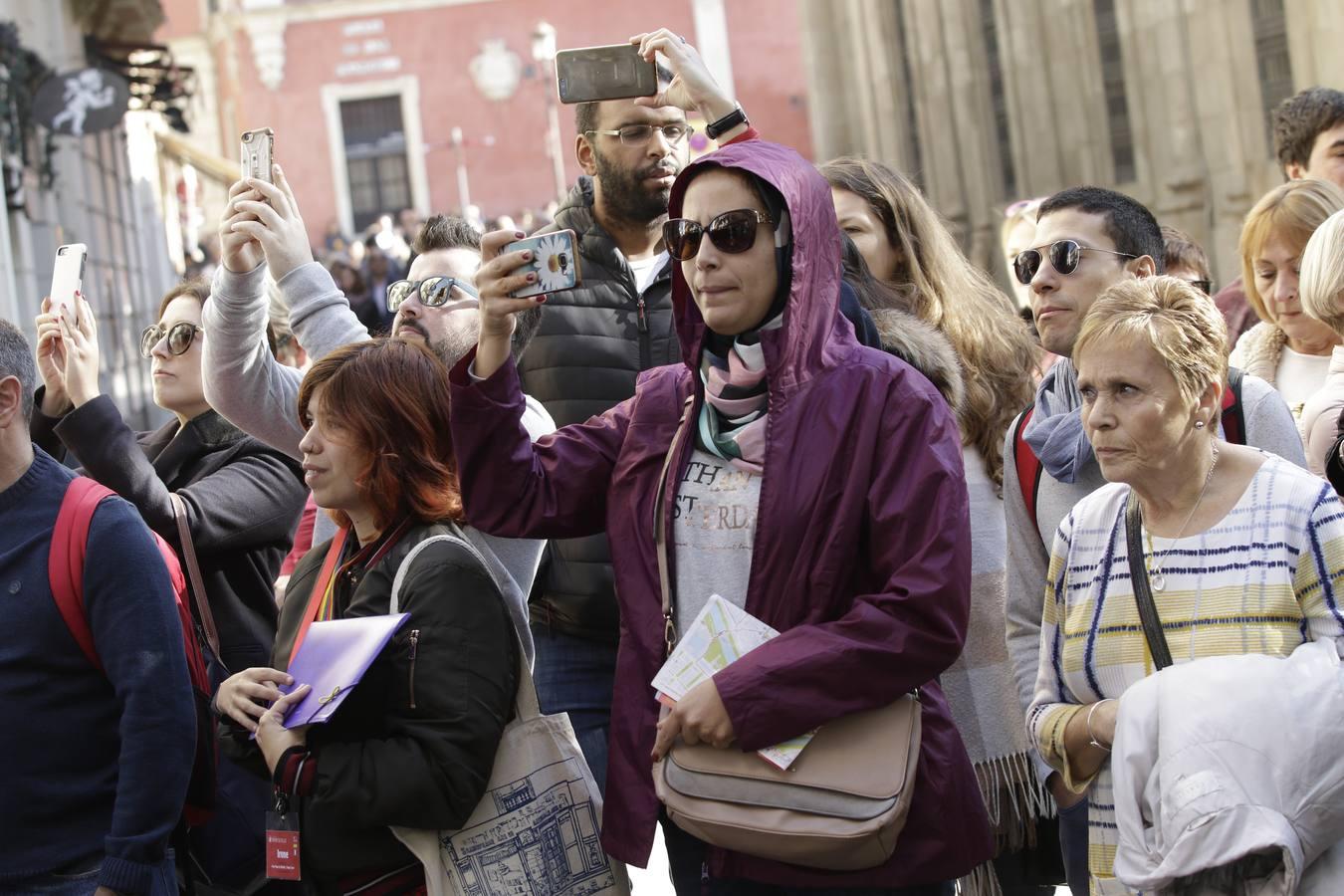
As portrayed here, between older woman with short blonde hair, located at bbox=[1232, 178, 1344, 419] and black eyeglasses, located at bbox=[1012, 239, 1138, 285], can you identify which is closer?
black eyeglasses, located at bbox=[1012, 239, 1138, 285]

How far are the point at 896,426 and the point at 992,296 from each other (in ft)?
5.84

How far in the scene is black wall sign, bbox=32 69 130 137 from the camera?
56.0 ft

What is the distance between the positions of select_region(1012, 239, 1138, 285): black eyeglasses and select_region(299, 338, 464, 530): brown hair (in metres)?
1.44

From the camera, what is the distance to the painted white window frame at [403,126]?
4753 cm

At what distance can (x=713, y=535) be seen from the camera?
10.9 feet

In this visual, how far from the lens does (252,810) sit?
13.5 ft

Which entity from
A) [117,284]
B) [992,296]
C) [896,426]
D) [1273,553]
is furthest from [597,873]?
[117,284]

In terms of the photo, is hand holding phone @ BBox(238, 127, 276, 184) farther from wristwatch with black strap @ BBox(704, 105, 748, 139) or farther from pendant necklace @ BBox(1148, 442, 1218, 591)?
pendant necklace @ BBox(1148, 442, 1218, 591)

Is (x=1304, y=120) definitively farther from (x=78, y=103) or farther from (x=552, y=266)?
A: (x=78, y=103)

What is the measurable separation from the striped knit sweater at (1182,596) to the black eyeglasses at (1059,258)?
0.85m

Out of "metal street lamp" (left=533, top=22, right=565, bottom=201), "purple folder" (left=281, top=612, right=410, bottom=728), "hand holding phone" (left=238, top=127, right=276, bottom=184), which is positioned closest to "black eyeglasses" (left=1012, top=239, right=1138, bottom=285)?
"purple folder" (left=281, top=612, right=410, bottom=728)

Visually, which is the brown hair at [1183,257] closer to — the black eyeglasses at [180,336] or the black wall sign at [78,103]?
the black eyeglasses at [180,336]

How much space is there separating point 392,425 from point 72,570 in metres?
0.75

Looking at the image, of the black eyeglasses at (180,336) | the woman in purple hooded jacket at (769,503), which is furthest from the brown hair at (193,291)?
the woman in purple hooded jacket at (769,503)
